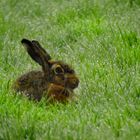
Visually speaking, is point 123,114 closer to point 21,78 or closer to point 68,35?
point 21,78

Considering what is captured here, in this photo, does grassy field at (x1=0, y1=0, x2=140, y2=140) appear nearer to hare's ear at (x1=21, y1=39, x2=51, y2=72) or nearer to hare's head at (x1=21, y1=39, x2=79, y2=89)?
hare's head at (x1=21, y1=39, x2=79, y2=89)

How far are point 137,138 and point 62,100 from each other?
6.64 feet

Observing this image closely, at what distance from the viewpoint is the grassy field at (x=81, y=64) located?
5898 millimetres

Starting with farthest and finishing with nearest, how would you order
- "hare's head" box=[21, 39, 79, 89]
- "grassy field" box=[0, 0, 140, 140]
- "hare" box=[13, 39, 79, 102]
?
"hare's head" box=[21, 39, 79, 89] < "hare" box=[13, 39, 79, 102] < "grassy field" box=[0, 0, 140, 140]

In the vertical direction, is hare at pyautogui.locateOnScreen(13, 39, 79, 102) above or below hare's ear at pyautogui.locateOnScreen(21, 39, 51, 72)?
below

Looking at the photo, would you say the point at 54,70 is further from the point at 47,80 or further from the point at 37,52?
the point at 37,52

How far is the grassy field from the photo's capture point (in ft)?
19.4

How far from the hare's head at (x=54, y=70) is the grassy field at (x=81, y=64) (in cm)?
14

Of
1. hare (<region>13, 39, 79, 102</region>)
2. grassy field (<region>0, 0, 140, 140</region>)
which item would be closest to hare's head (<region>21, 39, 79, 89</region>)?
hare (<region>13, 39, 79, 102</region>)

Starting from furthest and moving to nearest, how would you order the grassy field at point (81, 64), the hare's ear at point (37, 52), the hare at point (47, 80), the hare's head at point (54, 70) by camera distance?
the hare's ear at point (37, 52) → the hare's head at point (54, 70) → the hare at point (47, 80) → the grassy field at point (81, 64)

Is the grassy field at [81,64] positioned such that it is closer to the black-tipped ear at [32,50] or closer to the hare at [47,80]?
the hare at [47,80]

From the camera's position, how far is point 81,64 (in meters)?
8.41

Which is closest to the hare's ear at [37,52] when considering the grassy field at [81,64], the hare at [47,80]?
the hare at [47,80]

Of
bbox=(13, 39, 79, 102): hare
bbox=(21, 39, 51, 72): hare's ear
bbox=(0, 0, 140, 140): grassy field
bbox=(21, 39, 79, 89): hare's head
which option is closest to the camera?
bbox=(0, 0, 140, 140): grassy field
